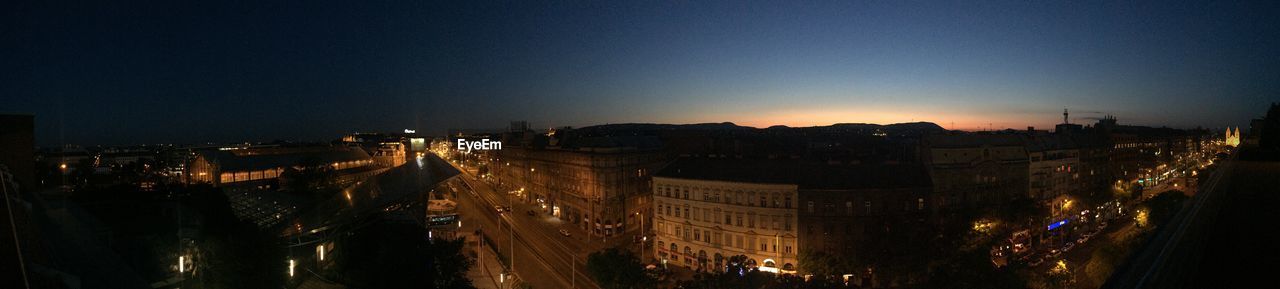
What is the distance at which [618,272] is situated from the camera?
21578 millimetres

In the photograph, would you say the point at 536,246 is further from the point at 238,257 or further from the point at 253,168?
the point at 253,168

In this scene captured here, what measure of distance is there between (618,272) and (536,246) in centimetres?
1554

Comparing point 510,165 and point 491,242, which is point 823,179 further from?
point 510,165

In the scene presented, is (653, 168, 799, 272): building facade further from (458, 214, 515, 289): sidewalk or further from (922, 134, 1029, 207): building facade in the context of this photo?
(458, 214, 515, 289): sidewalk

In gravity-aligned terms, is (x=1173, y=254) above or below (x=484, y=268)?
above

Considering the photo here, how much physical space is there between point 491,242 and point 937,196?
88.1 feet

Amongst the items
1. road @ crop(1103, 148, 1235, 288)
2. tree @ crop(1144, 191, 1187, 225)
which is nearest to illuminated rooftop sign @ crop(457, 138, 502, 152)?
tree @ crop(1144, 191, 1187, 225)

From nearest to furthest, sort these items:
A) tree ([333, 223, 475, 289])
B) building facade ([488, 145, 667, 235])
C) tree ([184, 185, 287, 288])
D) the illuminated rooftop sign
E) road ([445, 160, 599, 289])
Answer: tree ([184, 185, 287, 288])
tree ([333, 223, 475, 289])
road ([445, 160, 599, 289])
building facade ([488, 145, 667, 235])
the illuminated rooftop sign

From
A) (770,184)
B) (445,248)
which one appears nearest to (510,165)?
(770,184)

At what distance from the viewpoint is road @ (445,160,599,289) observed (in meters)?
28.6

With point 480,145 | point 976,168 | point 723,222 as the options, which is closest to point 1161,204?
point 976,168

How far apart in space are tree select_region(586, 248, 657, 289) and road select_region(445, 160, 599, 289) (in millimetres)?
5020

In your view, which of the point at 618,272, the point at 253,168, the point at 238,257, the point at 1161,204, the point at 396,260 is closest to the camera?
the point at 238,257

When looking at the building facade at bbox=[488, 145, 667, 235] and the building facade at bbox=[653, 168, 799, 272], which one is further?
the building facade at bbox=[488, 145, 667, 235]
